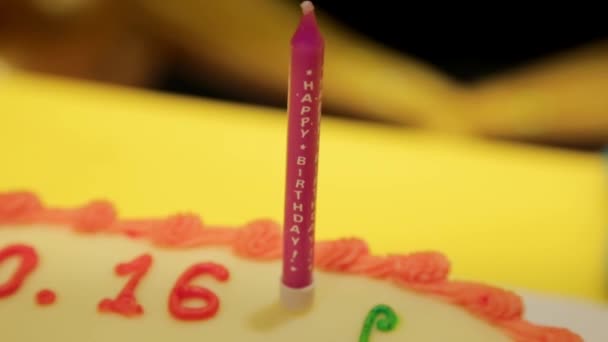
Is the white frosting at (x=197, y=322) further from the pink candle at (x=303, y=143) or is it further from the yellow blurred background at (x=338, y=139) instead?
the yellow blurred background at (x=338, y=139)

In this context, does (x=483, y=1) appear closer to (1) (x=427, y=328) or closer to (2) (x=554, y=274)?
(2) (x=554, y=274)

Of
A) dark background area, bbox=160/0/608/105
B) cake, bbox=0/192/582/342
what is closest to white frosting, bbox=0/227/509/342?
cake, bbox=0/192/582/342

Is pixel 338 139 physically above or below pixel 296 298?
above

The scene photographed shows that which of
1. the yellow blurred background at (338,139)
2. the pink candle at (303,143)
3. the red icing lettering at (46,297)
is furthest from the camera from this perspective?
the yellow blurred background at (338,139)

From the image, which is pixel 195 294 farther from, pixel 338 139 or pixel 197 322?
pixel 338 139

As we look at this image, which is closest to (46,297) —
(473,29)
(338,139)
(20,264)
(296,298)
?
(20,264)

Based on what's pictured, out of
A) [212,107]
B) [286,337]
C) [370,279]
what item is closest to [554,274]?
[370,279]

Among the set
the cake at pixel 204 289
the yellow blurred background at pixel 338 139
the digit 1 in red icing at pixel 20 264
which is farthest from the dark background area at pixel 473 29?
the digit 1 in red icing at pixel 20 264
